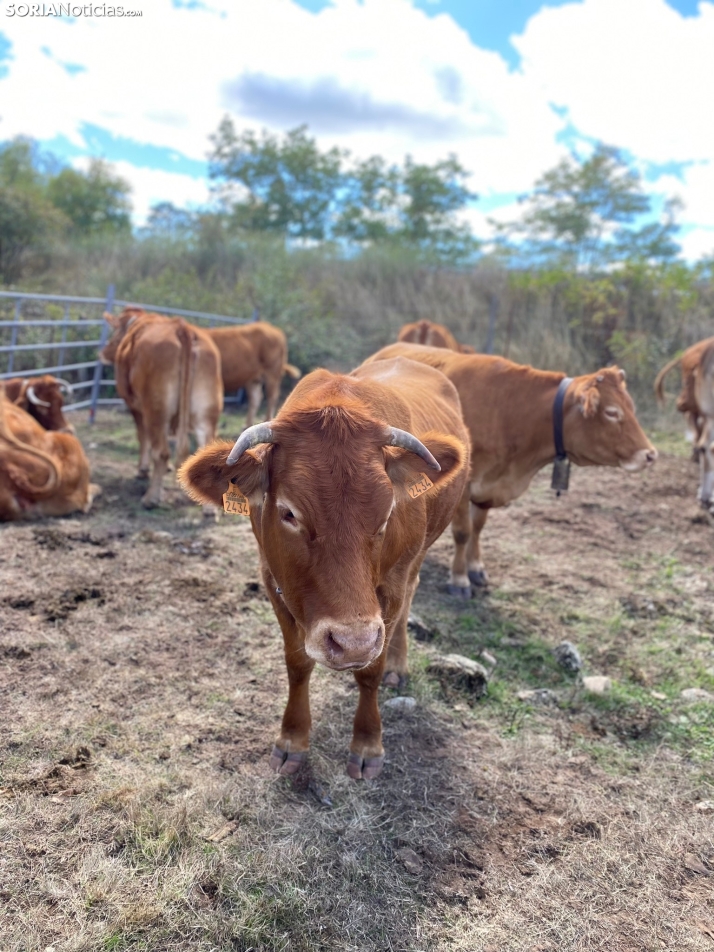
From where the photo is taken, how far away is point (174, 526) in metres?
5.84

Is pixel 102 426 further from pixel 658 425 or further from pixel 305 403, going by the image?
pixel 658 425

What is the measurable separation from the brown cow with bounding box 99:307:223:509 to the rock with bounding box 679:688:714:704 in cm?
467

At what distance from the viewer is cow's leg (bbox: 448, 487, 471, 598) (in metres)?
4.85

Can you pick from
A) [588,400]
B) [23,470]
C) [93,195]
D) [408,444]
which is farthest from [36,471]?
[93,195]

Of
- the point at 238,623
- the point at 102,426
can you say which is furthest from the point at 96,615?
the point at 102,426

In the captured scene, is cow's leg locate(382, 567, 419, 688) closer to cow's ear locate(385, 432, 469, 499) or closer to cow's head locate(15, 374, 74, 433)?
cow's ear locate(385, 432, 469, 499)

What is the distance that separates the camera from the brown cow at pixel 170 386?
6.28m

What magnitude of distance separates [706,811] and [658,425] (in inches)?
406

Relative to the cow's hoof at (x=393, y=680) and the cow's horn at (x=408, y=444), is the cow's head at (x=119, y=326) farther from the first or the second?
the cow's horn at (x=408, y=444)

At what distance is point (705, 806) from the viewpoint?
285cm

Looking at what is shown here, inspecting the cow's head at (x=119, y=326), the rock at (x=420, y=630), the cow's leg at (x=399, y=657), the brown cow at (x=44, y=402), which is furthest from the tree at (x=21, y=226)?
the cow's leg at (x=399, y=657)

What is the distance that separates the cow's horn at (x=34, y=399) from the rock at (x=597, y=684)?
19.6 ft

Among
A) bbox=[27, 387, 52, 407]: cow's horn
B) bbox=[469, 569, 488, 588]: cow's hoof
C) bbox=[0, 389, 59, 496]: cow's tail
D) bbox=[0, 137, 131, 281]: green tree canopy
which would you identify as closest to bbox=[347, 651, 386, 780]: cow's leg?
bbox=[469, 569, 488, 588]: cow's hoof

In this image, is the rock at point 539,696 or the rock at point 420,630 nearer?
the rock at point 539,696
